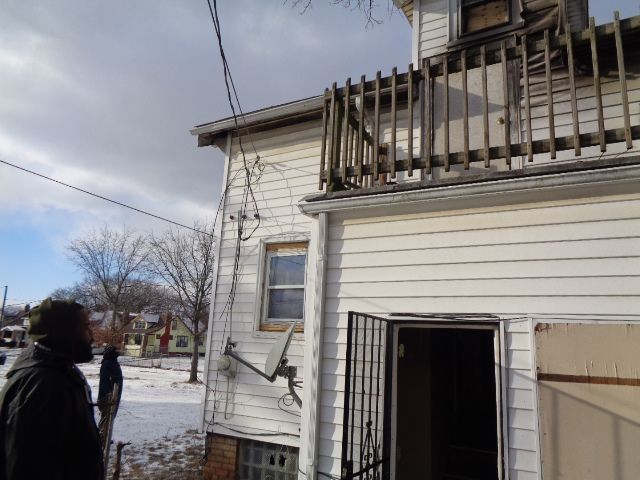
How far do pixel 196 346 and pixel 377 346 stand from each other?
2125 centimetres

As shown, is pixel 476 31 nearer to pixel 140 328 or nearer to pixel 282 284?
pixel 282 284

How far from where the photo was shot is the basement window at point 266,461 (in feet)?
20.5

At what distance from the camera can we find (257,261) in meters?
7.07

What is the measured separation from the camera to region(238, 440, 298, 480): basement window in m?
6.24

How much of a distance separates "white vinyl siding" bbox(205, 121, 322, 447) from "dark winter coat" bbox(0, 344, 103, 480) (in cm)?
427

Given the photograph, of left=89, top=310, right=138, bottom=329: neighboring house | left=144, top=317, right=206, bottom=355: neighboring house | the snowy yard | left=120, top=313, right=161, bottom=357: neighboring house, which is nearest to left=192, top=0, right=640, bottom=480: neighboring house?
the snowy yard

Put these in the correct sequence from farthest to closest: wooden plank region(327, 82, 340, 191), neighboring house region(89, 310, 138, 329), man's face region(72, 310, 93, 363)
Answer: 1. neighboring house region(89, 310, 138, 329)
2. wooden plank region(327, 82, 340, 191)
3. man's face region(72, 310, 93, 363)

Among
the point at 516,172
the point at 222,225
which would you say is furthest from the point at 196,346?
the point at 516,172

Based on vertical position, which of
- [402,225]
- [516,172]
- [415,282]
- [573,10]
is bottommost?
[415,282]

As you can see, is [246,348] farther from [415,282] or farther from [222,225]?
[415,282]

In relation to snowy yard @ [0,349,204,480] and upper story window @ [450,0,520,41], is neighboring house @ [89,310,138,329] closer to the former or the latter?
snowy yard @ [0,349,204,480]

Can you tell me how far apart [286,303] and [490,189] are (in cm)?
402

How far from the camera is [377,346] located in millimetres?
3992

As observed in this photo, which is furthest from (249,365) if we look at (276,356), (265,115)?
(265,115)
